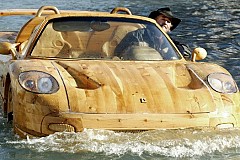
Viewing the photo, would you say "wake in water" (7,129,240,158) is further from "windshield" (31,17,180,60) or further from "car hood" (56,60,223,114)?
"windshield" (31,17,180,60)

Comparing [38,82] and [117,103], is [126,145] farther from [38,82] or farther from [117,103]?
[38,82]

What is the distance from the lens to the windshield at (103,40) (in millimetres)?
6828

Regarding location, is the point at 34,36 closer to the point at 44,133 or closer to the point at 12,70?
the point at 12,70

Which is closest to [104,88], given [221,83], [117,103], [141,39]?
[117,103]

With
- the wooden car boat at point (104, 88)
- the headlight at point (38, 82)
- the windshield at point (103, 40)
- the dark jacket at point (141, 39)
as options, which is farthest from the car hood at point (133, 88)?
the dark jacket at point (141, 39)

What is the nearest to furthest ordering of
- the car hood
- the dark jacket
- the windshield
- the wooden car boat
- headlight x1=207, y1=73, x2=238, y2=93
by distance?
1. the wooden car boat
2. the car hood
3. headlight x1=207, y1=73, x2=238, y2=93
4. the windshield
5. the dark jacket

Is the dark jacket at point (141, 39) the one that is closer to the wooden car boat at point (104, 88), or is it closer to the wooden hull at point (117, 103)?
the wooden car boat at point (104, 88)

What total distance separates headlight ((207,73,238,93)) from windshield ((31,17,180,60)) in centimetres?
81

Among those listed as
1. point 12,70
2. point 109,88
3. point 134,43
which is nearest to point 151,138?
point 109,88

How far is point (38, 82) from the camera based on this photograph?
Answer: 18.4 feet

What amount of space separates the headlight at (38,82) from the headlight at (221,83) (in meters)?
1.45

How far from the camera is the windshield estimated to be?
6828mm

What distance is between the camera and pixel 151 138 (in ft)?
17.7

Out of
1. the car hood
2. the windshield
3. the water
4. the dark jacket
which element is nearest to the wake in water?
the water
